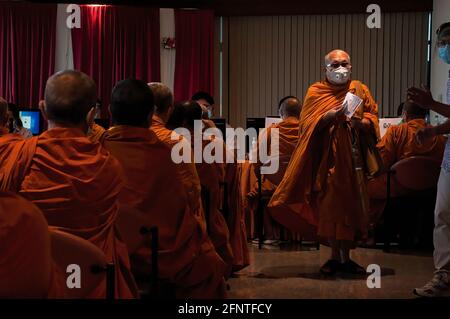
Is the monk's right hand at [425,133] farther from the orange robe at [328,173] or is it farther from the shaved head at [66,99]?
the shaved head at [66,99]

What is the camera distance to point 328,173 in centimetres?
438

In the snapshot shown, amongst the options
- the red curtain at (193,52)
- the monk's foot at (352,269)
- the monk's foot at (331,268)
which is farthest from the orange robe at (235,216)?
the red curtain at (193,52)

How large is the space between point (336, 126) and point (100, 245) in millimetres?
2606

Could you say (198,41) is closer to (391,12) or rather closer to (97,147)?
(391,12)

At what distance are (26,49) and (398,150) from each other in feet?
18.4

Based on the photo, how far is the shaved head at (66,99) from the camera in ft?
7.13

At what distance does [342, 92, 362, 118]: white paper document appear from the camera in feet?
13.2

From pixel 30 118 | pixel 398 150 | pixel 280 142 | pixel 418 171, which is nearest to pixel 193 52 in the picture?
pixel 30 118

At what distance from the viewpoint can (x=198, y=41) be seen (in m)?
9.02

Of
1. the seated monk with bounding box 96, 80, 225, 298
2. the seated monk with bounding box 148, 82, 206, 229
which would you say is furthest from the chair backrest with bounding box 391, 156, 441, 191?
the seated monk with bounding box 96, 80, 225, 298

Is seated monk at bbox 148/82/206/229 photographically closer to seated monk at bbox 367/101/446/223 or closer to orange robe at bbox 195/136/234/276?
orange robe at bbox 195/136/234/276

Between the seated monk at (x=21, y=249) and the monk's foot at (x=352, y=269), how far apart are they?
3.25m
